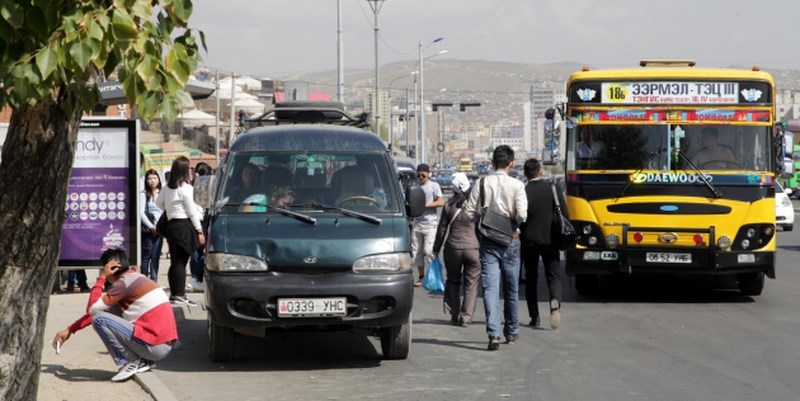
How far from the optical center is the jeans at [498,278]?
11.7 m

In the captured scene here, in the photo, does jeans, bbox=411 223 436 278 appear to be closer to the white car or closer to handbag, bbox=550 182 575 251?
handbag, bbox=550 182 575 251

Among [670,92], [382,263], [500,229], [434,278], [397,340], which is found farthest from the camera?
[670,92]

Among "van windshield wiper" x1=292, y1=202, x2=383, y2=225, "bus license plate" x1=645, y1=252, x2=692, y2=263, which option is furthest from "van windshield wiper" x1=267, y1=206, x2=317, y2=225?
"bus license plate" x1=645, y1=252, x2=692, y2=263

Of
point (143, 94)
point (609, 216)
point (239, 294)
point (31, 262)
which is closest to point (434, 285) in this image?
point (609, 216)

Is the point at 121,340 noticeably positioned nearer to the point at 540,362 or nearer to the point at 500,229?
the point at 540,362

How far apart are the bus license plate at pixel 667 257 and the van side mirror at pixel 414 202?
16.0 ft

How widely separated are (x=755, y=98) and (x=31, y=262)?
10.8 meters

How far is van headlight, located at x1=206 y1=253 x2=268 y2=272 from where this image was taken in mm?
10352

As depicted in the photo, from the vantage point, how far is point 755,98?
50.8ft

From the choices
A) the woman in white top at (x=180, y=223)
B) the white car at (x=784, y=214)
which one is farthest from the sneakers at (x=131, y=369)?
the white car at (x=784, y=214)

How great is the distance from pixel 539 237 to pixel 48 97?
757 centimetres

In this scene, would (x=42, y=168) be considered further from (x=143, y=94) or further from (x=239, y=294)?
(x=239, y=294)

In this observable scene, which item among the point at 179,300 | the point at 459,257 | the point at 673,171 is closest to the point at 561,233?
the point at 459,257

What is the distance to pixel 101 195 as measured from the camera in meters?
15.8
